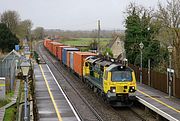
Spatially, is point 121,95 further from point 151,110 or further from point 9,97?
point 9,97

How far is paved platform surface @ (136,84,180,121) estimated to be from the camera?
64.1 ft

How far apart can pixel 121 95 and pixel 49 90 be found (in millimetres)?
9465

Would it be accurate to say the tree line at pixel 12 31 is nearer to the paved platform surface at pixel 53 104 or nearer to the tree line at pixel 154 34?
the tree line at pixel 154 34

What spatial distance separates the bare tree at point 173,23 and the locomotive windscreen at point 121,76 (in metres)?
7.66

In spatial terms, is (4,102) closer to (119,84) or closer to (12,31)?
(119,84)

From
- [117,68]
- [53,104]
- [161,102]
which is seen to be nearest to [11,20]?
[53,104]

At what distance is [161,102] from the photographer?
23.3 m

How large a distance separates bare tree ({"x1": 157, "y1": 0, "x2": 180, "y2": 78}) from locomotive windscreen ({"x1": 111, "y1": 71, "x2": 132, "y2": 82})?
7.66 meters

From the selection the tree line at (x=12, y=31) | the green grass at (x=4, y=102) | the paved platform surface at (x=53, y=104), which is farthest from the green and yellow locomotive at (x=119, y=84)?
the tree line at (x=12, y=31)

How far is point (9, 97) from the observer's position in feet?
89.5

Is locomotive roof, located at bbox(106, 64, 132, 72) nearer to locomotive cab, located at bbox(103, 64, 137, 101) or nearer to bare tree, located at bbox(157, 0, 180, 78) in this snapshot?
locomotive cab, located at bbox(103, 64, 137, 101)

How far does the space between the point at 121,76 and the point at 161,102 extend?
3.02 meters

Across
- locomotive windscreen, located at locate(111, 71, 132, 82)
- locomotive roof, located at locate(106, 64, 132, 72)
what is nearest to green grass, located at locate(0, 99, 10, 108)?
locomotive roof, located at locate(106, 64, 132, 72)

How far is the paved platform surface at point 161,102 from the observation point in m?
19.5
